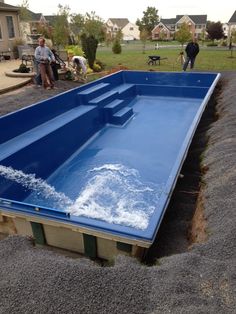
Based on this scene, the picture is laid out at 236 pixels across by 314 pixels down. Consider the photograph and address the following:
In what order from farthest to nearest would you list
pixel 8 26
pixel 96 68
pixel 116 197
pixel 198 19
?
1. pixel 198 19
2. pixel 8 26
3. pixel 96 68
4. pixel 116 197

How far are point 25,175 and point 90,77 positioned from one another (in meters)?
7.30

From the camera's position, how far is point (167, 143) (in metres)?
5.71

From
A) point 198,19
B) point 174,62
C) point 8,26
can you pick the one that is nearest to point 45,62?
point 8,26

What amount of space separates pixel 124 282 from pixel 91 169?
3034 millimetres

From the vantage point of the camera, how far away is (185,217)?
11.3ft

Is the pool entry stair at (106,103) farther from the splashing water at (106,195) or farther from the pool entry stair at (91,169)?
the splashing water at (106,195)

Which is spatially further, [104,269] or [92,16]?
[92,16]

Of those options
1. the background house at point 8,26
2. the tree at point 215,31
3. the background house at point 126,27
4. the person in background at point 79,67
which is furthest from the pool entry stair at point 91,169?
the background house at point 126,27

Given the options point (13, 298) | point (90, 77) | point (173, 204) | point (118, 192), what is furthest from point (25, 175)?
point (90, 77)

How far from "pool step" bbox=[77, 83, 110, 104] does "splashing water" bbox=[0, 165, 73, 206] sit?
289cm

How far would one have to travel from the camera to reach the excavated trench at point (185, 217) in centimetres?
275

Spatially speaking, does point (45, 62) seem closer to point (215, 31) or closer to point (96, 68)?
point (96, 68)

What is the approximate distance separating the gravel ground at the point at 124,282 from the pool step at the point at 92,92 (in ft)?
15.6

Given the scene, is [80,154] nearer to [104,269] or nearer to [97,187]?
[97,187]
